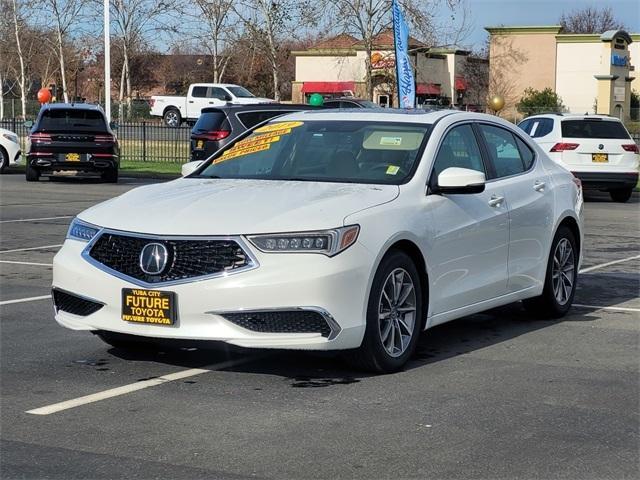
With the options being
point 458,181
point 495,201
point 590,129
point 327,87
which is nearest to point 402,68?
point 590,129

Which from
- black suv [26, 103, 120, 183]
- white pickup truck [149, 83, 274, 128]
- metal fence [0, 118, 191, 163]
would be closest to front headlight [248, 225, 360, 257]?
black suv [26, 103, 120, 183]

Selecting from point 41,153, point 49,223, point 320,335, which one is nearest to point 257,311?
point 320,335

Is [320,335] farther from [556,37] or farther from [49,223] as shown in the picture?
[556,37]

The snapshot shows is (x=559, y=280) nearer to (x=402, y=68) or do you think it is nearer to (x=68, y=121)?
(x=68, y=121)

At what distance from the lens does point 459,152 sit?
8.30 meters

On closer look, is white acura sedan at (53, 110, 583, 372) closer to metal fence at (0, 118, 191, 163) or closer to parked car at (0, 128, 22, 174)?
parked car at (0, 128, 22, 174)

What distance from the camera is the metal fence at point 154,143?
36.5 metres

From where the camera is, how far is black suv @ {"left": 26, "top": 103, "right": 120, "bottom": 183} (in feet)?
84.4

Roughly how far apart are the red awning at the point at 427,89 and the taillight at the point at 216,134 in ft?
163

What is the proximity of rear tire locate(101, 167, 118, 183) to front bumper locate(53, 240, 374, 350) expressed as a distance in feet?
65.4

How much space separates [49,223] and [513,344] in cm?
1007

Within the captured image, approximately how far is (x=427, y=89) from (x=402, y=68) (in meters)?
45.0

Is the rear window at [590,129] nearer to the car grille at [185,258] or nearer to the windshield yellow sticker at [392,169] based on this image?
the windshield yellow sticker at [392,169]

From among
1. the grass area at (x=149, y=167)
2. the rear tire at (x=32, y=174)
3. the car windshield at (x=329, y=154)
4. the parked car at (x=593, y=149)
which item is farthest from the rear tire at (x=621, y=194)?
the car windshield at (x=329, y=154)
